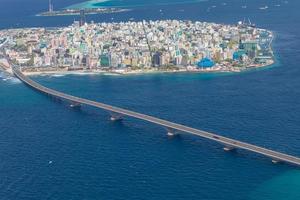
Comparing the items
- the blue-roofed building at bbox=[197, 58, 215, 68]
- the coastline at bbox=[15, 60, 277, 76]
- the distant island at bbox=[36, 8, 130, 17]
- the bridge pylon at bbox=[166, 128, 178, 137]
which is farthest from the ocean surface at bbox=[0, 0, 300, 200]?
the distant island at bbox=[36, 8, 130, 17]

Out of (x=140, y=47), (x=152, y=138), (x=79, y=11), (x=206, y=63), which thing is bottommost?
(x=152, y=138)

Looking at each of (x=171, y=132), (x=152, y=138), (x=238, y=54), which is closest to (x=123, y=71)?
(x=238, y=54)

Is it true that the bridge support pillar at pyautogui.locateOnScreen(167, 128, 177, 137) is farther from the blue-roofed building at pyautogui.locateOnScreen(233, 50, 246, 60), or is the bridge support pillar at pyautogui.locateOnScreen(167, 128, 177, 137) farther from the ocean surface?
the blue-roofed building at pyautogui.locateOnScreen(233, 50, 246, 60)

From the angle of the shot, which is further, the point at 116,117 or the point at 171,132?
the point at 116,117

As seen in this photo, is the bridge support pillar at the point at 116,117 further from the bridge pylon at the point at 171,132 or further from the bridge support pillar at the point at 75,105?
the bridge pylon at the point at 171,132

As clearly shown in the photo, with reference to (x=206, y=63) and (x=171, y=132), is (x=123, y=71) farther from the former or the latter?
(x=171, y=132)

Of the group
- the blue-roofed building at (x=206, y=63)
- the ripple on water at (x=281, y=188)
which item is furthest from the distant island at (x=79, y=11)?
the ripple on water at (x=281, y=188)

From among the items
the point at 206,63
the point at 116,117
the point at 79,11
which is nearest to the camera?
the point at 116,117
